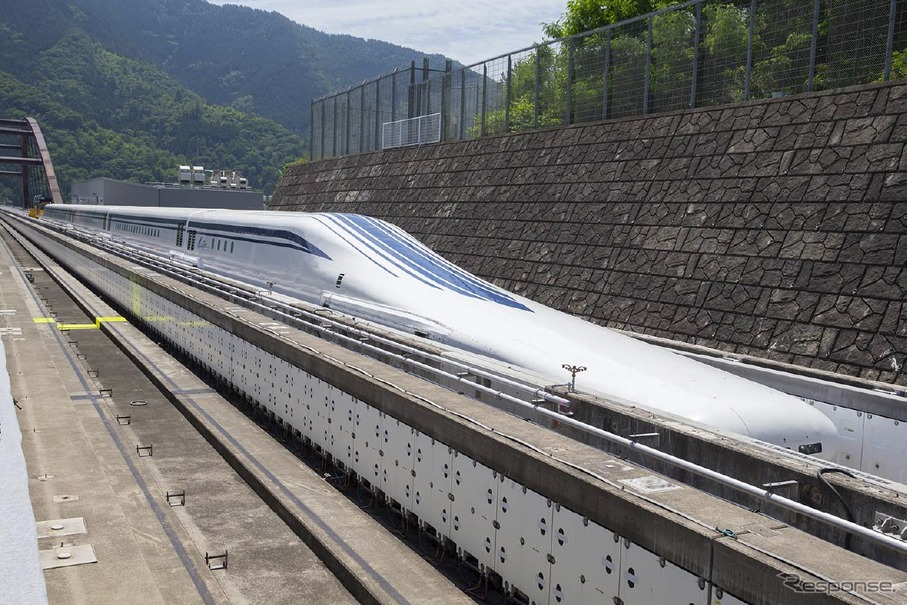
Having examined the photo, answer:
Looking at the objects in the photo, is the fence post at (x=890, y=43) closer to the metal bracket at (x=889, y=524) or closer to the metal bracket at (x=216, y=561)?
the metal bracket at (x=889, y=524)

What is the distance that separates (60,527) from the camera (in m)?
5.92

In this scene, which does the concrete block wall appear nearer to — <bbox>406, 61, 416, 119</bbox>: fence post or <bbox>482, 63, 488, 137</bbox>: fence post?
<bbox>482, 63, 488, 137</bbox>: fence post

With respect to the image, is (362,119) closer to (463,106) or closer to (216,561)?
(463,106)

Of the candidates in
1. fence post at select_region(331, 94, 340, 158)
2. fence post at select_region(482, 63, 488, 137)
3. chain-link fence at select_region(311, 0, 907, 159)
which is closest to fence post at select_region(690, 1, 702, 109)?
chain-link fence at select_region(311, 0, 907, 159)

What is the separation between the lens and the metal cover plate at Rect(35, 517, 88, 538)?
5805 mm

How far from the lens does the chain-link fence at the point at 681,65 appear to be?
1636 cm

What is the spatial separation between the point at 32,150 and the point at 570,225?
134643mm

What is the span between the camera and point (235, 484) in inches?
360

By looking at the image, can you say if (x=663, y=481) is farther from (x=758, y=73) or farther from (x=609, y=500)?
(x=758, y=73)

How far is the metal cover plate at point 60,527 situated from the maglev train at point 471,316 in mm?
4759

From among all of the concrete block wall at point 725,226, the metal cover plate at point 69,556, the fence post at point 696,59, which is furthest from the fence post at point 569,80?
the metal cover plate at point 69,556

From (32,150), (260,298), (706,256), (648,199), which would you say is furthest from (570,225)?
(32,150)

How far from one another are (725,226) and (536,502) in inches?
487

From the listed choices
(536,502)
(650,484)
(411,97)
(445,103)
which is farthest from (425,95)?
(650,484)
